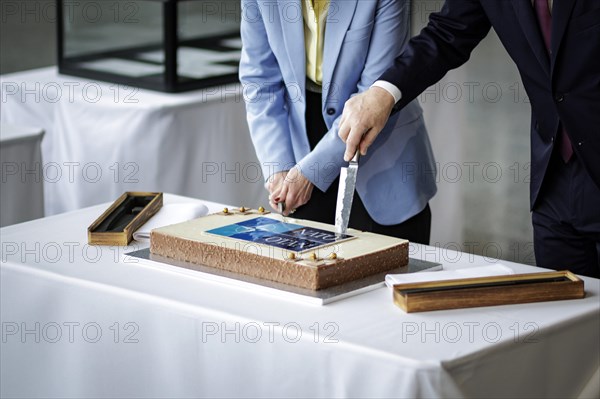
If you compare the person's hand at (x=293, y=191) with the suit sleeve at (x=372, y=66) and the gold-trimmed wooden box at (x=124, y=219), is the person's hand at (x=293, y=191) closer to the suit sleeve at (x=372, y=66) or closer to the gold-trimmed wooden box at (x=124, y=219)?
the suit sleeve at (x=372, y=66)

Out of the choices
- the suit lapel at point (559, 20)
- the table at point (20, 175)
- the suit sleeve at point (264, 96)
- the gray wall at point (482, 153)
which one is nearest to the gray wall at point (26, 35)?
the gray wall at point (482, 153)

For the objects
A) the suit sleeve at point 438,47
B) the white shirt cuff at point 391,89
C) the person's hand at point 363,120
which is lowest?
the person's hand at point 363,120

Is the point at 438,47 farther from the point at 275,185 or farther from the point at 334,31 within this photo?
the point at 275,185

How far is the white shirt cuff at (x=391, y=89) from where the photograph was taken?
6.54ft

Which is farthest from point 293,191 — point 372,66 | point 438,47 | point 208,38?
point 208,38

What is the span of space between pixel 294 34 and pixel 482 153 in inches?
83.6

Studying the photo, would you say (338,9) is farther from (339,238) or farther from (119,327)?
(119,327)

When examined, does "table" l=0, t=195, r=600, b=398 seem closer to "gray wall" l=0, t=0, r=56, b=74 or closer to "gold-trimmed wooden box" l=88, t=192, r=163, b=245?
"gold-trimmed wooden box" l=88, t=192, r=163, b=245

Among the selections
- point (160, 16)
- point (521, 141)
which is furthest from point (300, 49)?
point (521, 141)

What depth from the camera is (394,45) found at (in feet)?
7.25

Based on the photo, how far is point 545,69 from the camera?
1.87m

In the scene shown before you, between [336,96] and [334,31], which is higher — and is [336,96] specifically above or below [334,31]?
below

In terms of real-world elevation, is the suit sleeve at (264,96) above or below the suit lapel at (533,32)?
below

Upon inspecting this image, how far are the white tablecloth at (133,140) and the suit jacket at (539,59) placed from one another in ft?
5.10
